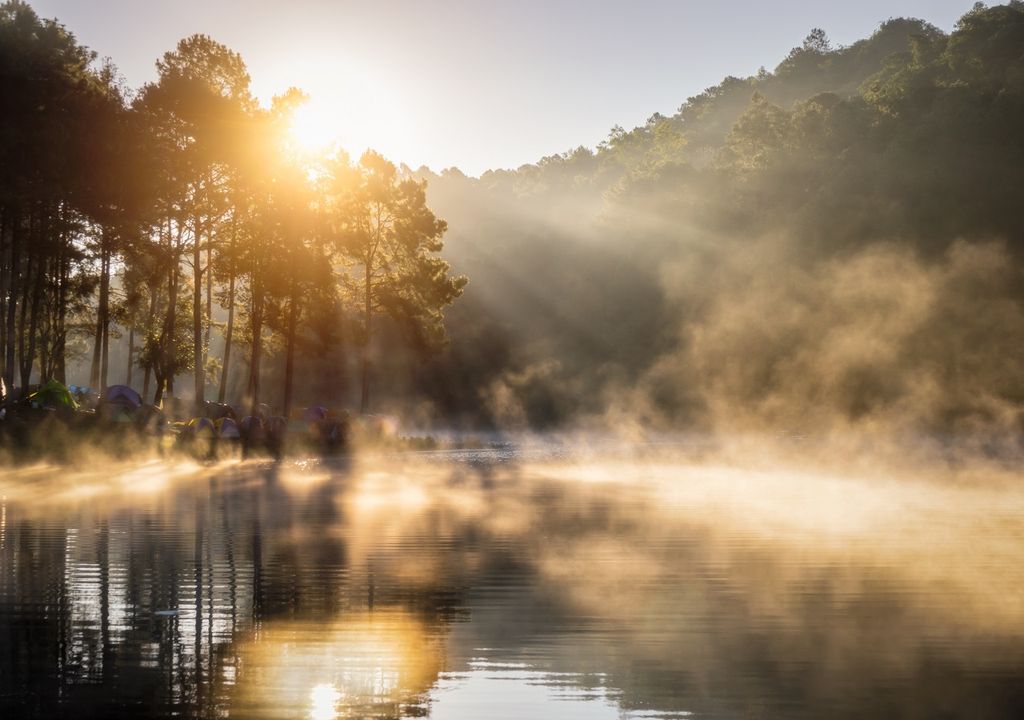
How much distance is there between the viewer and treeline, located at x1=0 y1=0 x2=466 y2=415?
1681 inches

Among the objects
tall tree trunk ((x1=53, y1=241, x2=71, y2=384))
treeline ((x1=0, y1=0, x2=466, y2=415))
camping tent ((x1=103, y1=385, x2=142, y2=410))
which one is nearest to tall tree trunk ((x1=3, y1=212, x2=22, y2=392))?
treeline ((x1=0, y1=0, x2=466, y2=415))

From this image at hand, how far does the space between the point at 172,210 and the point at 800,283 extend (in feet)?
198

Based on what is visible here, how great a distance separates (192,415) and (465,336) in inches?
2218

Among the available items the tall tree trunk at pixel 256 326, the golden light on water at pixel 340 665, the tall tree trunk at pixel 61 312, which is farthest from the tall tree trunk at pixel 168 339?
the golden light on water at pixel 340 665

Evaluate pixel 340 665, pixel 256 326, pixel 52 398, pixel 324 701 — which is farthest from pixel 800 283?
pixel 324 701

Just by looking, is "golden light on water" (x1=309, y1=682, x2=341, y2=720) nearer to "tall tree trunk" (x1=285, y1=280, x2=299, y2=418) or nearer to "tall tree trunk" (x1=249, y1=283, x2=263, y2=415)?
"tall tree trunk" (x1=249, y1=283, x2=263, y2=415)

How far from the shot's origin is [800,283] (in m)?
96.8

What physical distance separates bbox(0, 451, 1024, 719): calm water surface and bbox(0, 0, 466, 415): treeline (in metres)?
25.1

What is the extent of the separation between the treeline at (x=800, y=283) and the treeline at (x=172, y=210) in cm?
3526

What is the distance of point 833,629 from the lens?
9.71m

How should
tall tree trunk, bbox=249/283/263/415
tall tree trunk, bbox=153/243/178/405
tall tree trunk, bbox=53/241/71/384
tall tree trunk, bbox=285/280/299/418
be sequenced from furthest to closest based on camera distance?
tall tree trunk, bbox=285/280/299/418 → tall tree trunk, bbox=249/283/263/415 → tall tree trunk, bbox=153/243/178/405 → tall tree trunk, bbox=53/241/71/384

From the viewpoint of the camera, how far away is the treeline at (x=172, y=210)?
4269cm

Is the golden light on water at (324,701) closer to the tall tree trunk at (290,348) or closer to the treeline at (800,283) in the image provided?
the tall tree trunk at (290,348)

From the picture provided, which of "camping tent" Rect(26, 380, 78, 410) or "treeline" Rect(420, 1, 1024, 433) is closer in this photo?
"camping tent" Rect(26, 380, 78, 410)
